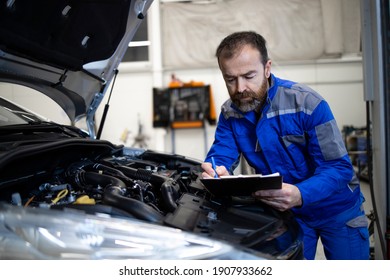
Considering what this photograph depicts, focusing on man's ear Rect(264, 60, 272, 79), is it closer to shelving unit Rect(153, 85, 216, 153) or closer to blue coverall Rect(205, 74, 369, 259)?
blue coverall Rect(205, 74, 369, 259)

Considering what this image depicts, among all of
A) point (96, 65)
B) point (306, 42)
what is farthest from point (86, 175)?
point (306, 42)

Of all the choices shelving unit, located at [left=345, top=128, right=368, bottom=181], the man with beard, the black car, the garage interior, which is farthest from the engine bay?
shelving unit, located at [left=345, top=128, right=368, bottom=181]

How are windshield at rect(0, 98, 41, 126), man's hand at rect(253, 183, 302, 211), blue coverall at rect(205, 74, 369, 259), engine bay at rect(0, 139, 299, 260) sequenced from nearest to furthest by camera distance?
engine bay at rect(0, 139, 299, 260), man's hand at rect(253, 183, 302, 211), blue coverall at rect(205, 74, 369, 259), windshield at rect(0, 98, 41, 126)

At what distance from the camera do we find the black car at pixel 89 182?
2.62ft

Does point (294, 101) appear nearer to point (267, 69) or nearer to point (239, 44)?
point (267, 69)

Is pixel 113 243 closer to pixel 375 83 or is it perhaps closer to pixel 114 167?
pixel 114 167

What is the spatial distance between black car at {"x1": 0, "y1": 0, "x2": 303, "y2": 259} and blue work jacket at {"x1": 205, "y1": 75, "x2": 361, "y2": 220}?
0.20m

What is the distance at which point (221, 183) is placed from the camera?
1.08 meters

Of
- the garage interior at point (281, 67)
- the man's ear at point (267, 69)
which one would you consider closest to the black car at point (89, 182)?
the garage interior at point (281, 67)

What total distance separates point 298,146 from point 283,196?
31cm

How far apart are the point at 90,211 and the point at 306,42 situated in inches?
154

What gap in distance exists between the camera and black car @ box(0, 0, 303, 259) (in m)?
0.80

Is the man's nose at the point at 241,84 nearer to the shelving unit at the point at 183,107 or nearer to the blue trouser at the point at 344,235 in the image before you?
the blue trouser at the point at 344,235


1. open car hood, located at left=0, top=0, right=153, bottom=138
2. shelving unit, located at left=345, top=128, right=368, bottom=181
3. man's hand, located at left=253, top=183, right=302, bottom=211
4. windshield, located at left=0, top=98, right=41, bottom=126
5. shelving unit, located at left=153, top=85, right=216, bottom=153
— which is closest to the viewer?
man's hand, located at left=253, top=183, right=302, bottom=211
